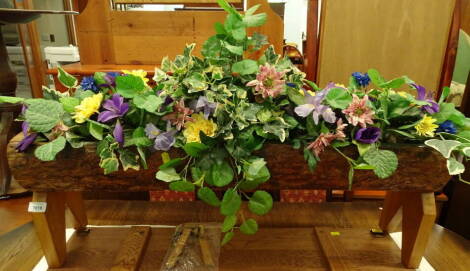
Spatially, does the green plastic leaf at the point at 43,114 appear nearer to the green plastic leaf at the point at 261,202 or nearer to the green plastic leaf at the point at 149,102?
the green plastic leaf at the point at 149,102

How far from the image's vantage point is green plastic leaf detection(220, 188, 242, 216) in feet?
2.32

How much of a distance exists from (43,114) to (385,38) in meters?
1.39

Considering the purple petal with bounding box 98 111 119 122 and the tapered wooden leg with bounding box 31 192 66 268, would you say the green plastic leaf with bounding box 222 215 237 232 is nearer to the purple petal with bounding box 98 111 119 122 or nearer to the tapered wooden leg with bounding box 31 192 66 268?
the purple petal with bounding box 98 111 119 122

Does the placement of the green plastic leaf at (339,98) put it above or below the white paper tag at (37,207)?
above

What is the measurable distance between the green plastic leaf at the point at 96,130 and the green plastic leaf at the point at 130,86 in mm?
90

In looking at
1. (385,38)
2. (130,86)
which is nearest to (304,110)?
(130,86)

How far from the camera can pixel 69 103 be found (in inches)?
29.4

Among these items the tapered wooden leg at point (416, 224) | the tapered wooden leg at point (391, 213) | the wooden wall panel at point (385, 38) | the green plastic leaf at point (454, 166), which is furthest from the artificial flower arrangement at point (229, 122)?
the wooden wall panel at point (385, 38)

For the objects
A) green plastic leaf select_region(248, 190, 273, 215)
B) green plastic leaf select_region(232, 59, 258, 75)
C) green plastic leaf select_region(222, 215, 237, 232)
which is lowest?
green plastic leaf select_region(222, 215, 237, 232)

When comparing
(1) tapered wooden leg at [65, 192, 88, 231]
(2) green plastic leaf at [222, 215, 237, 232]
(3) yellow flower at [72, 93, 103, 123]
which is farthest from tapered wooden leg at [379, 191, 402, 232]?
(1) tapered wooden leg at [65, 192, 88, 231]

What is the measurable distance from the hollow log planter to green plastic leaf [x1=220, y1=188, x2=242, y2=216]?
103 mm

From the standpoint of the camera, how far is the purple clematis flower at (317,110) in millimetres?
695

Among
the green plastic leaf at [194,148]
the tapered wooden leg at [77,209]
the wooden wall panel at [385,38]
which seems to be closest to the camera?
the green plastic leaf at [194,148]

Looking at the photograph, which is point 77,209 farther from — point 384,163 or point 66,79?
point 384,163
